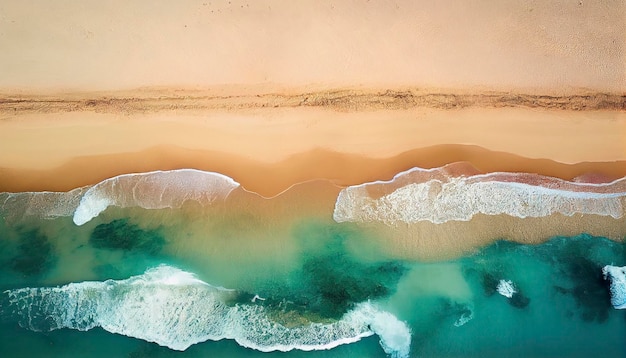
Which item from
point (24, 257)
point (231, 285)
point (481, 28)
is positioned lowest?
point (231, 285)

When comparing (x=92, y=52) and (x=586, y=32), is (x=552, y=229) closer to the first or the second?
(x=586, y=32)

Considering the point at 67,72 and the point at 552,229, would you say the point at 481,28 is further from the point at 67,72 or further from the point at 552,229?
the point at 67,72

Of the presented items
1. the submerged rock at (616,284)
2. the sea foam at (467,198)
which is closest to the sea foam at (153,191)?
the sea foam at (467,198)

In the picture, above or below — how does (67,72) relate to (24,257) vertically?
above

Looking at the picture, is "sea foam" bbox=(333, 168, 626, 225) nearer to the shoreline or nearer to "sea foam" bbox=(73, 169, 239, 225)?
the shoreline

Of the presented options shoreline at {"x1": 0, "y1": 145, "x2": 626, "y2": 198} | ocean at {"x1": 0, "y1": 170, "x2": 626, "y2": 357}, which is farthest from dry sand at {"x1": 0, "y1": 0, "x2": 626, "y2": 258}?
ocean at {"x1": 0, "y1": 170, "x2": 626, "y2": 357}

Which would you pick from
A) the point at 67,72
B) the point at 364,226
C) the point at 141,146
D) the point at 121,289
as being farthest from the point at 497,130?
the point at 67,72

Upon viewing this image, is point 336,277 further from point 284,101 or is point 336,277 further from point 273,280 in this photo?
point 284,101
